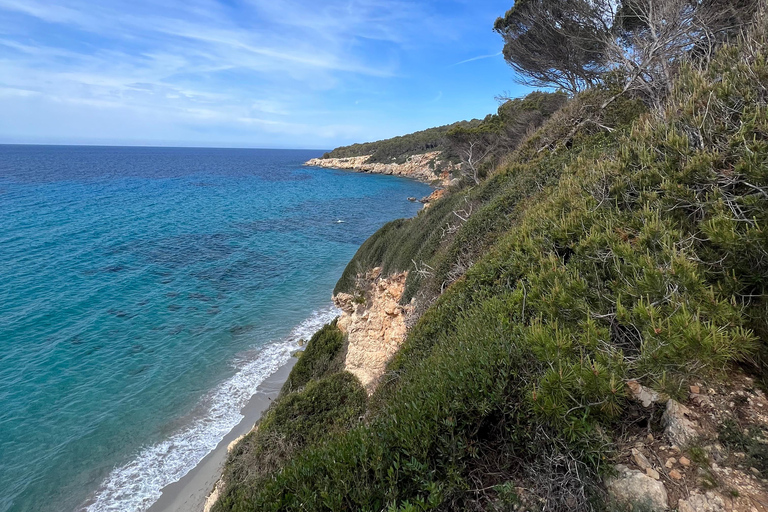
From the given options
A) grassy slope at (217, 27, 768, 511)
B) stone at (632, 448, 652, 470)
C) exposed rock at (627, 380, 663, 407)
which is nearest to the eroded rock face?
grassy slope at (217, 27, 768, 511)

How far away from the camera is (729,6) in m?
10.3

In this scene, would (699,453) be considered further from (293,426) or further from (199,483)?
(199,483)

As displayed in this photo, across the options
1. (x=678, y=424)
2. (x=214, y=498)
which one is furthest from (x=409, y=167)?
(x=678, y=424)

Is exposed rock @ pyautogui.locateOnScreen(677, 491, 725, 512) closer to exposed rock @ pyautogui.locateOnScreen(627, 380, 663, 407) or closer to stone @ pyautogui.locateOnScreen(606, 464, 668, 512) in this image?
stone @ pyautogui.locateOnScreen(606, 464, 668, 512)

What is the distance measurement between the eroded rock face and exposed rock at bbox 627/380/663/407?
6.27 meters

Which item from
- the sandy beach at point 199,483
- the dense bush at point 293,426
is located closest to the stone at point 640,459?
the dense bush at point 293,426

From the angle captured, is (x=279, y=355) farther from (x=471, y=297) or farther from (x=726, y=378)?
(x=726, y=378)

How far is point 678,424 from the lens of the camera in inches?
109

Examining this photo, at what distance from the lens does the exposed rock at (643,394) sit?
9.86ft

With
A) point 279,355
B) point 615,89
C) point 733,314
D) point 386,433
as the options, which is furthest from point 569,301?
point 279,355

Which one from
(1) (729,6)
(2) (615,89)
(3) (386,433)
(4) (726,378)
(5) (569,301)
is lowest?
(3) (386,433)

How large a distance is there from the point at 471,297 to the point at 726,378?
12.3 feet

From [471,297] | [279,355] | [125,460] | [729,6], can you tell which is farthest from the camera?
[279,355]

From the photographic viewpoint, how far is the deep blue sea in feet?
35.9
